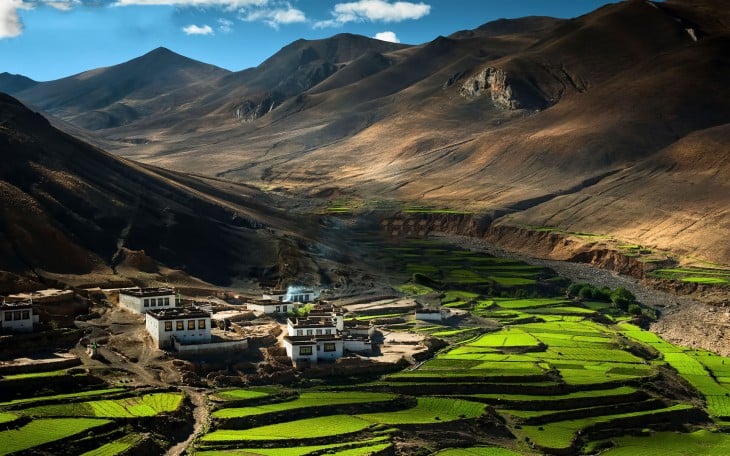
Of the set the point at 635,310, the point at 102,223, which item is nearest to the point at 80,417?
the point at 102,223

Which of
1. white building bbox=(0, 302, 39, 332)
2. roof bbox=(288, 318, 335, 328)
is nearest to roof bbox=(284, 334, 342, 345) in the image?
roof bbox=(288, 318, 335, 328)

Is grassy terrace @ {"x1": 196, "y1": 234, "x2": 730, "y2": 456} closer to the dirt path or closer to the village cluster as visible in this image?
the dirt path

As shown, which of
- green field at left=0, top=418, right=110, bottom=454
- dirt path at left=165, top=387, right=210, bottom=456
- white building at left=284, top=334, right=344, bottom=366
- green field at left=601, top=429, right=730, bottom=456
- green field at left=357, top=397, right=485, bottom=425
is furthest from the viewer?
white building at left=284, top=334, right=344, bottom=366

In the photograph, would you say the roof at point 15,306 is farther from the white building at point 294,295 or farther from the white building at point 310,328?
the white building at point 294,295

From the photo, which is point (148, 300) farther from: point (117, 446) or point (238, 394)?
point (117, 446)

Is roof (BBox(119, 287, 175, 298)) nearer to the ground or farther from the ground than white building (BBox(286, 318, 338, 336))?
farther from the ground

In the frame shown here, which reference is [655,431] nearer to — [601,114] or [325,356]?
[325,356]

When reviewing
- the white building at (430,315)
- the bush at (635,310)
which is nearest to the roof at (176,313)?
the white building at (430,315)
